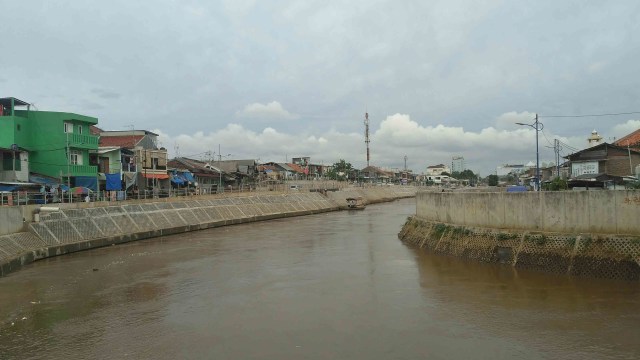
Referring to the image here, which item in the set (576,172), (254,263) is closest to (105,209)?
(254,263)

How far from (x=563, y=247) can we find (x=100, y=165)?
41021 mm

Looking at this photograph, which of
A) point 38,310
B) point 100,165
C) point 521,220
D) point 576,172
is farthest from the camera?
point 100,165

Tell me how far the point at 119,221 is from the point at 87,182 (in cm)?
1007

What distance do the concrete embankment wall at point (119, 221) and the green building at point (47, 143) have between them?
688 cm

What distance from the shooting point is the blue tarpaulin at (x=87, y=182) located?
4050 centimetres

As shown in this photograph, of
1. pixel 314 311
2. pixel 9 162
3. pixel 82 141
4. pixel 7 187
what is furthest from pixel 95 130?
pixel 314 311

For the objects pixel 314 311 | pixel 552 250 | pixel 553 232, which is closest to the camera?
pixel 314 311

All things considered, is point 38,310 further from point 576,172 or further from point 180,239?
point 576,172

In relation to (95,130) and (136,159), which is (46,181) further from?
(95,130)

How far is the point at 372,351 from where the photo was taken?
10.4 meters

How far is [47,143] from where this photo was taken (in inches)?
1515

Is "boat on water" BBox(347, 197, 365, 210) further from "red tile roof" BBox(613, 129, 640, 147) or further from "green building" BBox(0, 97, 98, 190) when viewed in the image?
"green building" BBox(0, 97, 98, 190)

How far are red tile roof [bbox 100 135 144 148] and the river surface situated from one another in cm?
3115

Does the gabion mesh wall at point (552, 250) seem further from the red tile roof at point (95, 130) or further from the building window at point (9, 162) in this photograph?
the red tile roof at point (95, 130)
